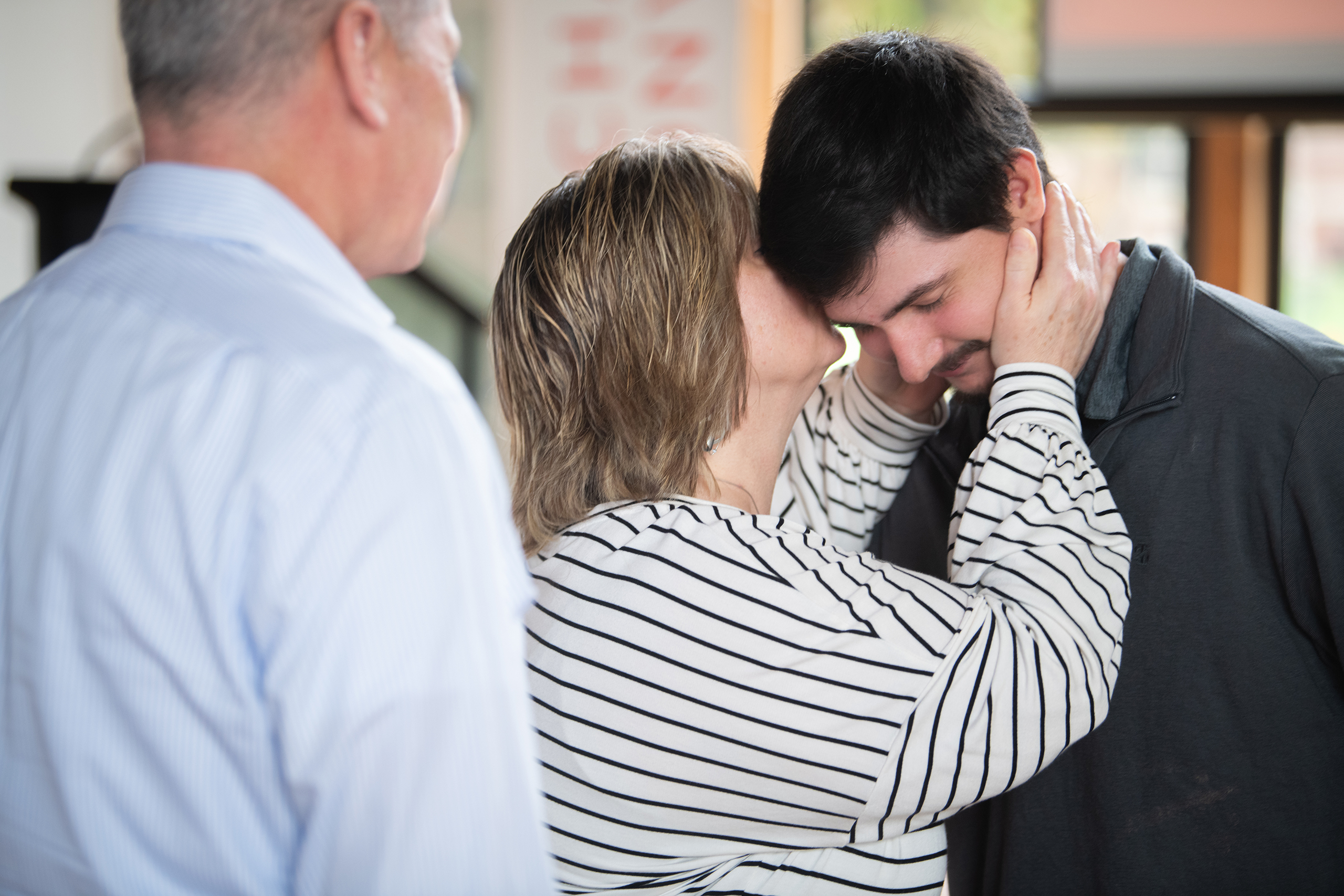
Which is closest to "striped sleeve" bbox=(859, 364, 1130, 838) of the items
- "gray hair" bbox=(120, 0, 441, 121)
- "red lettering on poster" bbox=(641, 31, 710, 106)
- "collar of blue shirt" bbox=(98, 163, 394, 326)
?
"collar of blue shirt" bbox=(98, 163, 394, 326)

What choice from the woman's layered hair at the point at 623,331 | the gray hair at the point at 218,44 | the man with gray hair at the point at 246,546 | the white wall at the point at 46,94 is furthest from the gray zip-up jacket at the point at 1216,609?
the white wall at the point at 46,94

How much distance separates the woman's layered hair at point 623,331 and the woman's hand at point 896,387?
0.29 m

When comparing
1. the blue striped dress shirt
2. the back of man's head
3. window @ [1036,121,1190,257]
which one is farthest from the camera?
window @ [1036,121,1190,257]

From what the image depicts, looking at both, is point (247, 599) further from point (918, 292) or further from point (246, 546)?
point (918, 292)

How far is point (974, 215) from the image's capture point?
1.21 metres

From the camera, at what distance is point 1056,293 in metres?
1.16

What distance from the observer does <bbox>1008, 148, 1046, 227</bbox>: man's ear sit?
123cm

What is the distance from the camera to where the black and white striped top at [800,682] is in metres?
Answer: 0.94

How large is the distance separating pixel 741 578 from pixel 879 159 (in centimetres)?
53

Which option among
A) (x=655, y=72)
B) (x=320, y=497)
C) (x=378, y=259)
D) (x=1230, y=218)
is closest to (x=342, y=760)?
(x=320, y=497)

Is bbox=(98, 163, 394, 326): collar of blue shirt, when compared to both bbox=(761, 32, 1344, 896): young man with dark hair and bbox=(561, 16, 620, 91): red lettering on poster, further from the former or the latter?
bbox=(561, 16, 620, 91): red lettering on poster

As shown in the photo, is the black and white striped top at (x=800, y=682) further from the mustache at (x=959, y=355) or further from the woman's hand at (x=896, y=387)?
the woman's hand at (x=896, y=387)

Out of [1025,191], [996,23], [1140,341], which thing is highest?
[996,23]

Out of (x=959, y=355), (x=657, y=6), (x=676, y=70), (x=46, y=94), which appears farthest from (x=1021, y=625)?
(x=46, y=94)
